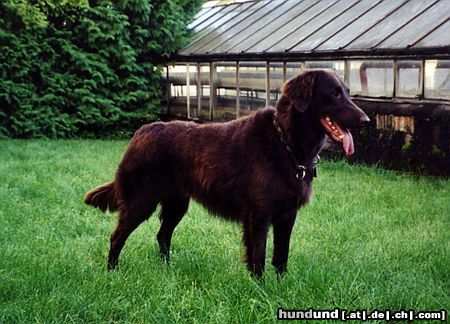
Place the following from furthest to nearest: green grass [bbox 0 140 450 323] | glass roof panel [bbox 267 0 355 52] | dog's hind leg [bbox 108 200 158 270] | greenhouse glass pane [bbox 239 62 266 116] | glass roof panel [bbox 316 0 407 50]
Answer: greenhouse glass pane [bbox 239 62 266 116]
glass roof panel [bbox 267 0 355 52]
glass roof panel [bbox 316 0 407 50]
dog's hind leg [bbox 108 200 158 270]
green grass [bbox 0 140 450 323]

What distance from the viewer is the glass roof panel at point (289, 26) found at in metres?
12.6

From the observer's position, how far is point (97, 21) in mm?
15391

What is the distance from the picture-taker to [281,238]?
13.1 feet

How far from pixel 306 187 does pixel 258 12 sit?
1262 centimetres

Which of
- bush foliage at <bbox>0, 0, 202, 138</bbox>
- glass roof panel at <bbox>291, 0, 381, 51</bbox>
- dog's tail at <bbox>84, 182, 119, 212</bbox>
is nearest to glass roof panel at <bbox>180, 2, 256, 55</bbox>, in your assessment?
bush foliage at <bbox>0, 0, 202, 138</bbox>

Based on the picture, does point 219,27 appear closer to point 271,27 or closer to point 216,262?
point 271,27

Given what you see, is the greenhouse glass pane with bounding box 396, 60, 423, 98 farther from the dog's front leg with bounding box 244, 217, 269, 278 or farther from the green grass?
the dog's front leg with bounding box 244, 217, 269, 278

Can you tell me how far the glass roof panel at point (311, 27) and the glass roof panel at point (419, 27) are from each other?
8.38ft

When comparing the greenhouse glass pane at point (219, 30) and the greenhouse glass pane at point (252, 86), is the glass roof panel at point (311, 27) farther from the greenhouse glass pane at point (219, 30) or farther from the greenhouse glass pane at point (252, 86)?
the greenhouse glass pane at point (219, 30)

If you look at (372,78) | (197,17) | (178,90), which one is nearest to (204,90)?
(178,90)

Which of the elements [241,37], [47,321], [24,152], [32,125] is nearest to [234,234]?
[47,321]

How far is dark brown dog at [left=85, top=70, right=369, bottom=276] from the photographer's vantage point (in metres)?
3.71

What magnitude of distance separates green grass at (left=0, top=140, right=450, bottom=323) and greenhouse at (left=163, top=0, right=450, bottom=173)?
6.04 feet

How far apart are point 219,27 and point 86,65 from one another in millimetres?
3985
